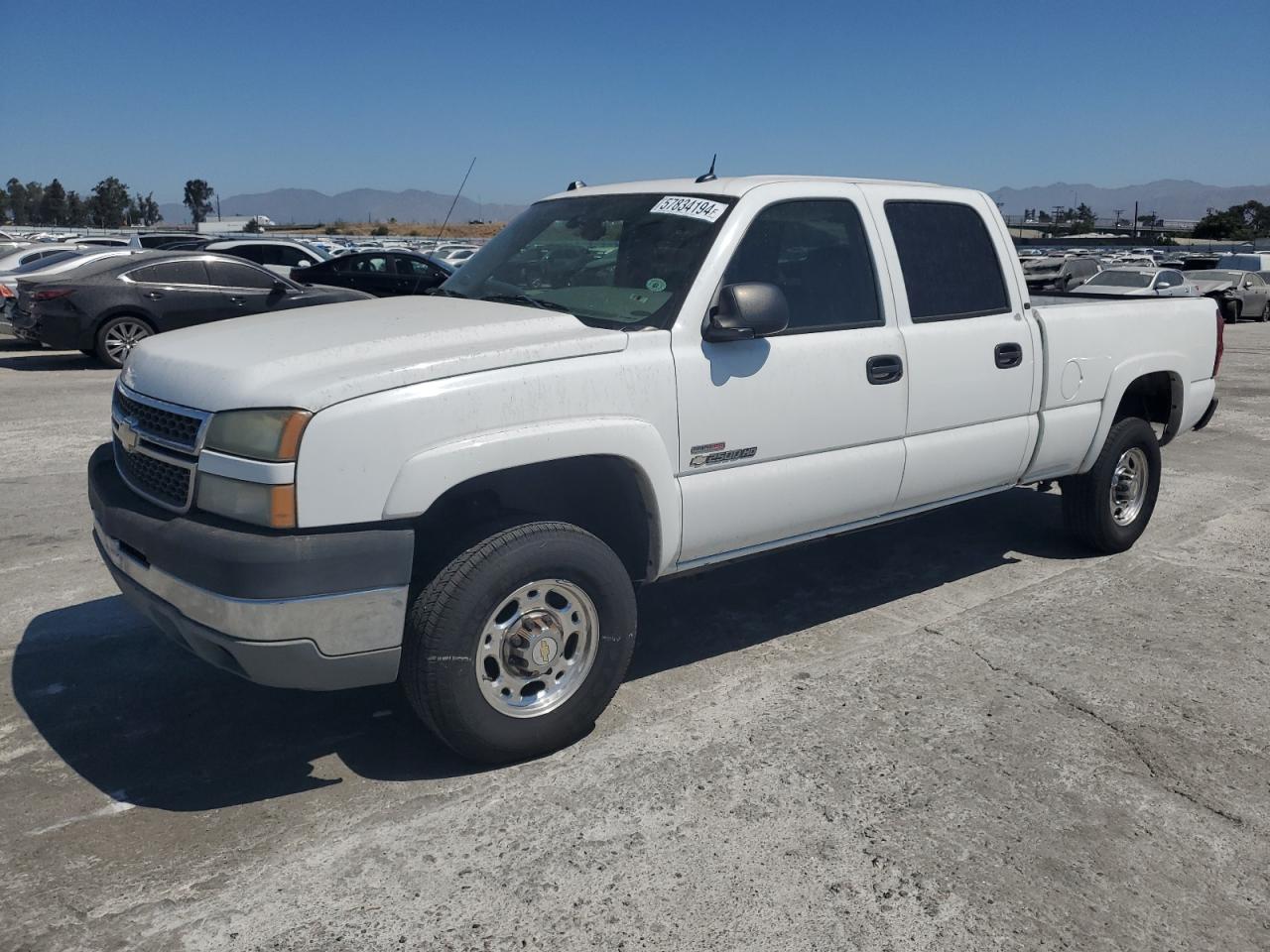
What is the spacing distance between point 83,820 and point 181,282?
11.5 m

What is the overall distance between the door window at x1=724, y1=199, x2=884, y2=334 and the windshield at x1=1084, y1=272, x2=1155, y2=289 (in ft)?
75.5

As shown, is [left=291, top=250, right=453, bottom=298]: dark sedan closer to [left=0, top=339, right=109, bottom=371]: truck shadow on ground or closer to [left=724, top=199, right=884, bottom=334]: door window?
[left=0, top=339, right=109, bottom=371]: truck shadow on ground

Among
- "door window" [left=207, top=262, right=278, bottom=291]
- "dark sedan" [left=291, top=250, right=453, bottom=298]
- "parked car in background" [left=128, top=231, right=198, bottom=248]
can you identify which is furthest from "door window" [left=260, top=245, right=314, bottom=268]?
"parked car in background" [left=128, top=231, right=198, bottom=248]

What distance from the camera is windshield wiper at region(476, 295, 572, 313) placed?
424 centimetres

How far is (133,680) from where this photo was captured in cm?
435

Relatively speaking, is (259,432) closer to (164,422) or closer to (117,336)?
(164,422)

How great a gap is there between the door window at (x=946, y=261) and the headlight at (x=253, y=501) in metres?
2.83

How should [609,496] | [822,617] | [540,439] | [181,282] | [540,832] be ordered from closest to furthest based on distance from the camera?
[540,832] → [540,439] → [609,496] → [822,617] → [181,282]

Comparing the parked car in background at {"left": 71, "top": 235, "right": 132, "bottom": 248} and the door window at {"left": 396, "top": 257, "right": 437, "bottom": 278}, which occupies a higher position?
the parked car in background at {"left": 71, "top": 235, "right": 132, "bottom": 248}

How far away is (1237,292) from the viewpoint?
29.3 m

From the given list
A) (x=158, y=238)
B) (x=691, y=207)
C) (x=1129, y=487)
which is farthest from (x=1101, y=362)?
(x=158, y=238)

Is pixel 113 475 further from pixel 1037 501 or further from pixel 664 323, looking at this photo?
pixel 1037 501

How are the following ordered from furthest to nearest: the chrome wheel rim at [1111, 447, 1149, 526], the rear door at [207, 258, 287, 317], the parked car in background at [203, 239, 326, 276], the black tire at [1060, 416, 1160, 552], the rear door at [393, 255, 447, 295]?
the parked car in background at [203, 239, 326, 276] < the rear door at [393, 255, 447, 295] < the rear door at [207, 258, 287, 317] < the chrome wheel rim at [1111, 447, 1149, 526] < the black tire at [1060, 416, 1160, 552]

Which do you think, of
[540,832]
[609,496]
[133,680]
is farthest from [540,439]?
[133,680]
